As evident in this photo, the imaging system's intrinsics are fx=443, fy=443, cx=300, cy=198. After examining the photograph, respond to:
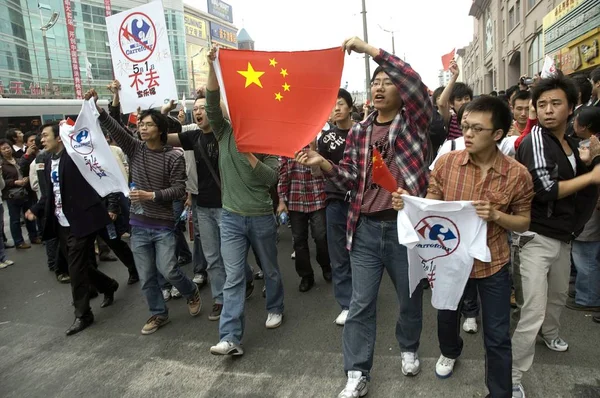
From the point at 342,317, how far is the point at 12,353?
284 cm

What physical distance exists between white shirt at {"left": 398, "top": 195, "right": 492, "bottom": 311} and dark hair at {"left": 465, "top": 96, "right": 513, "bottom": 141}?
0.48 meters

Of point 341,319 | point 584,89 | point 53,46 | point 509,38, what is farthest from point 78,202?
point 53,46

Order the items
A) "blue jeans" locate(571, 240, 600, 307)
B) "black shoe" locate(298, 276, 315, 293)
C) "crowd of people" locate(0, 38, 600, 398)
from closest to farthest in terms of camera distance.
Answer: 1. "crowd of people" locate(0, 38, 600, 398)
2. "blue jeans" locate(571, 240, 600, 307)
3. "black shoe" locate(298, 276, 315, 293)

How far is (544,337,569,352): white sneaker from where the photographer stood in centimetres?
312

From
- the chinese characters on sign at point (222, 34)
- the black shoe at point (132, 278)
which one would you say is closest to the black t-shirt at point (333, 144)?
the black shoe at point (132, 278)

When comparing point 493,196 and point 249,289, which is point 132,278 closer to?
point 249,289

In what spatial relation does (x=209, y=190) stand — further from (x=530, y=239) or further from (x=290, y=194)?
(x=530, y=239)

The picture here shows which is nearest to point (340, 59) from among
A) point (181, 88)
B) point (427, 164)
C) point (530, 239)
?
point (427, 164)

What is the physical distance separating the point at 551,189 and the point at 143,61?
148 inches

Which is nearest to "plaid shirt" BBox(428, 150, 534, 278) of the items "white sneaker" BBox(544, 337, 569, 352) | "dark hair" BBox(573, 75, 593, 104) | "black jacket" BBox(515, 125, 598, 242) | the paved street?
"black jacket" BBox(515, 125, 598, 242)

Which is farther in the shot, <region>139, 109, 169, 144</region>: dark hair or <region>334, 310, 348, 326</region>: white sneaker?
<region>139, 109, 169, 144</region>: dark hair

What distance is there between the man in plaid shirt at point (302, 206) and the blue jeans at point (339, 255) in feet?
2.05

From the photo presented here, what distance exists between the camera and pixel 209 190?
13.7ft

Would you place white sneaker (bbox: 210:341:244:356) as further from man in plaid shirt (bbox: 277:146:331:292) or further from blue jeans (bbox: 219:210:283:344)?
man in plaid shirt (bbox: 277:146:331:292)
